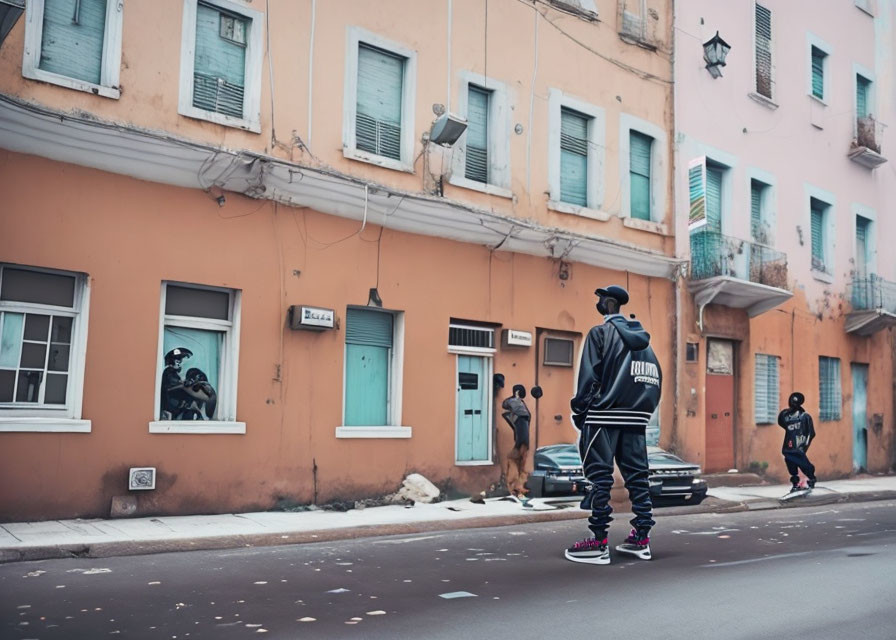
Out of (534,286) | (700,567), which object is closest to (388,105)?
(534,286)

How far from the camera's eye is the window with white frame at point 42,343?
10594mm

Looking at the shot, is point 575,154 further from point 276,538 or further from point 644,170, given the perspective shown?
point 276,538

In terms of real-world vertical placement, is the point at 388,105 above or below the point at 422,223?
above

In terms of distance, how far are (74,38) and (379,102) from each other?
4621 millimetres

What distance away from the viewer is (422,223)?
14.4 m

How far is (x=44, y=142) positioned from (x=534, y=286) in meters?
8.46

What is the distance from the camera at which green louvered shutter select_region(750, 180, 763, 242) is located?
2133cm

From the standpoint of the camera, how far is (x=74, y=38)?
439 inches

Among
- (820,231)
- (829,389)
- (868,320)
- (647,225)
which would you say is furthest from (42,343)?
(868,320)

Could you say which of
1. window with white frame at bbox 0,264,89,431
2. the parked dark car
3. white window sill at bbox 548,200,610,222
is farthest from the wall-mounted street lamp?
window with white frame at bbox 0,264,89,431

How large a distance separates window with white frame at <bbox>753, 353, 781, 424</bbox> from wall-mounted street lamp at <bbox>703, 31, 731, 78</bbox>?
21.0 feet

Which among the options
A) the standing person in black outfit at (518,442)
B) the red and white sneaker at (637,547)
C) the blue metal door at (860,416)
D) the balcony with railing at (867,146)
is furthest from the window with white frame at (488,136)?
the blue metal door at (860,416)

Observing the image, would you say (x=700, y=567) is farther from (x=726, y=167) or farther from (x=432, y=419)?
(x=726, y=167)

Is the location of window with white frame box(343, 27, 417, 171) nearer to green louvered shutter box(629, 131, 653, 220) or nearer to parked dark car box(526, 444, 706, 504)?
parked dark car box(526, 444, 706, 504)
